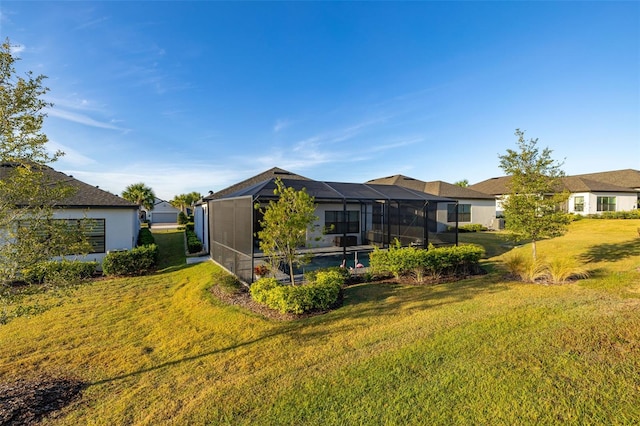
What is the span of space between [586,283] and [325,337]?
8.35 metres

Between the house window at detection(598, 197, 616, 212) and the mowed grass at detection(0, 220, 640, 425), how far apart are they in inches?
986

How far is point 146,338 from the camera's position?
19.8ft

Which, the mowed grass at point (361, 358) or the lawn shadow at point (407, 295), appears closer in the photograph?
the mowed grass at point (361, 358)

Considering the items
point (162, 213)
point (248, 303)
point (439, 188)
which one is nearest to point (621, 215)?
point (439, 188)

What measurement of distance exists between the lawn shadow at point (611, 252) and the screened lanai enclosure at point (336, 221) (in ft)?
17.5

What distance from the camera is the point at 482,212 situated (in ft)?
81.7

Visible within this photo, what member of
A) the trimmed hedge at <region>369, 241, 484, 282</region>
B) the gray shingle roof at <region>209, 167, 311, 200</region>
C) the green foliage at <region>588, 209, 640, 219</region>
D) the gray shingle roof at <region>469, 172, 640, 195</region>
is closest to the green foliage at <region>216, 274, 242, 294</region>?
the trimmed hedge at <region>369, 241, 484, 282</region>

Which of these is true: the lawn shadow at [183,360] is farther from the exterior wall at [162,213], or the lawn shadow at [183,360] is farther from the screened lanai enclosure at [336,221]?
the exterior wall at [162,213]

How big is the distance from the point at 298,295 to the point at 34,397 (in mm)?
4598

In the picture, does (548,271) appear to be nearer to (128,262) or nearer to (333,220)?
(333,220)

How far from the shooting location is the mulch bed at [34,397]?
357cm

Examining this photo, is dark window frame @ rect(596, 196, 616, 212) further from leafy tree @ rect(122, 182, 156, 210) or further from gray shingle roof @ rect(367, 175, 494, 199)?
leafy tree @ rect(122, 182, 156, 210)

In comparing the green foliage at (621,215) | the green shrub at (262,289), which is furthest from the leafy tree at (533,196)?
the green foliage at (621,215)

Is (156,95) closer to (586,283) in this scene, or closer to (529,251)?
(586,283)
